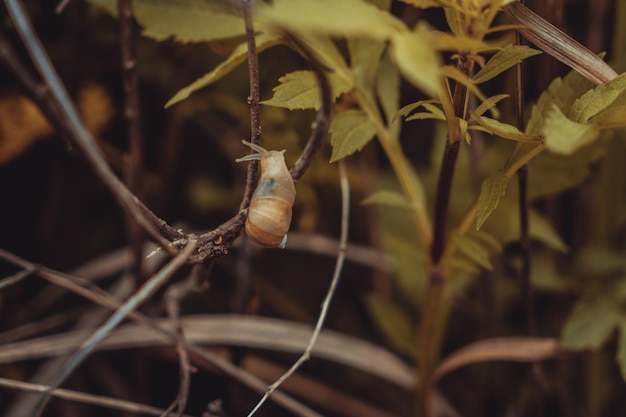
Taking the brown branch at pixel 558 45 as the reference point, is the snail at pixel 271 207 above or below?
below

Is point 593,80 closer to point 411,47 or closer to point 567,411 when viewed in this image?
point 411,47

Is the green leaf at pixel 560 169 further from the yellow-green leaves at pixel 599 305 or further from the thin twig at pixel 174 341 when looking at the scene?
the thin twig at pixel 174 341

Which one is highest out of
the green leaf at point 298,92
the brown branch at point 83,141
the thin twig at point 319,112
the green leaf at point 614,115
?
the green leaf at point 614,115

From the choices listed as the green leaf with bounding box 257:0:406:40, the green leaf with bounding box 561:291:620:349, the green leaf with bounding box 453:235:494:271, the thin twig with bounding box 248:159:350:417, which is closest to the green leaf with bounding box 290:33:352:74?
the thin twig with bounding box 248:159:350:417

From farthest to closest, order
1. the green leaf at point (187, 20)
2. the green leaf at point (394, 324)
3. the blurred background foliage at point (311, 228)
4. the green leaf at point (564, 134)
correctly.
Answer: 1. the green leaf at point (394, 324)
2. the blurred background foliage at point (311, 228)
3. the green leaf at point (187, 20)
4. the green leaf at point (564, 134)

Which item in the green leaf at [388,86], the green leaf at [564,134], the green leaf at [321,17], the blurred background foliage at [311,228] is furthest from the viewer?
the blurred background foliage at [311,228]

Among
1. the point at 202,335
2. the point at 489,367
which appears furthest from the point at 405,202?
the point at 489,367

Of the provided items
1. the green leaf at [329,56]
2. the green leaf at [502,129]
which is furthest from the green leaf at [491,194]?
the green leaf at [329,56]
